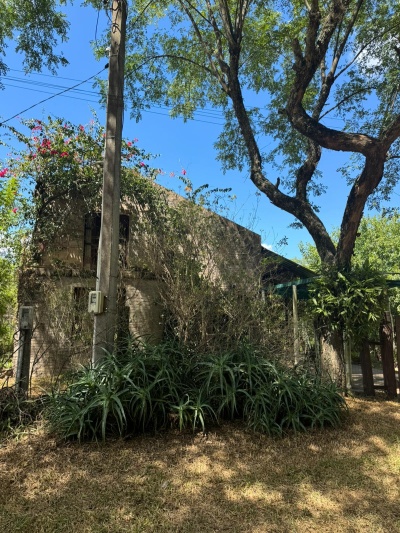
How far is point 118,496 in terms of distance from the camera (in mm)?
3129

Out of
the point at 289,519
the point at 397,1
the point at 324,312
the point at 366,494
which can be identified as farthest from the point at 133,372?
the point at 397,1

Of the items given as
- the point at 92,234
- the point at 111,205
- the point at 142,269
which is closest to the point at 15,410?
the point at 111,205

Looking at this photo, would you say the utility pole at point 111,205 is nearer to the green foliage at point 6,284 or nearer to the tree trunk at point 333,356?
the green foliage at point 6,284

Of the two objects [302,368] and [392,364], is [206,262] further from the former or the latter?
[392,364]

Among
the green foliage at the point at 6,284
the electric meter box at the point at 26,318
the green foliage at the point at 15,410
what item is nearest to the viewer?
the green foliage at the point at 15,410

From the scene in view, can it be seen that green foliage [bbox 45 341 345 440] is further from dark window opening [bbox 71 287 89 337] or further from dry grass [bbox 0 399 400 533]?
dark window opening [bbox 71 287 89 337]

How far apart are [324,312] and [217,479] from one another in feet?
13.1

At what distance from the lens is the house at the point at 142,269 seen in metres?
6.42

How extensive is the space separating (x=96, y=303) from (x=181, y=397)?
170 cm

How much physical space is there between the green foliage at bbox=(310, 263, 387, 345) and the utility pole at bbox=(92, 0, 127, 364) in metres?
3.71

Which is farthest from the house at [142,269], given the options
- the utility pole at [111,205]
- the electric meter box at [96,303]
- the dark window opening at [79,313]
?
the electric meter box at [96,303]

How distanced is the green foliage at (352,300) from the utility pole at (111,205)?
3.71m

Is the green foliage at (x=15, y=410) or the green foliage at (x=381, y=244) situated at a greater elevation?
the green foliage at (x=381, y=244)

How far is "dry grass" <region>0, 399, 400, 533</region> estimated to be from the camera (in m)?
2.79
